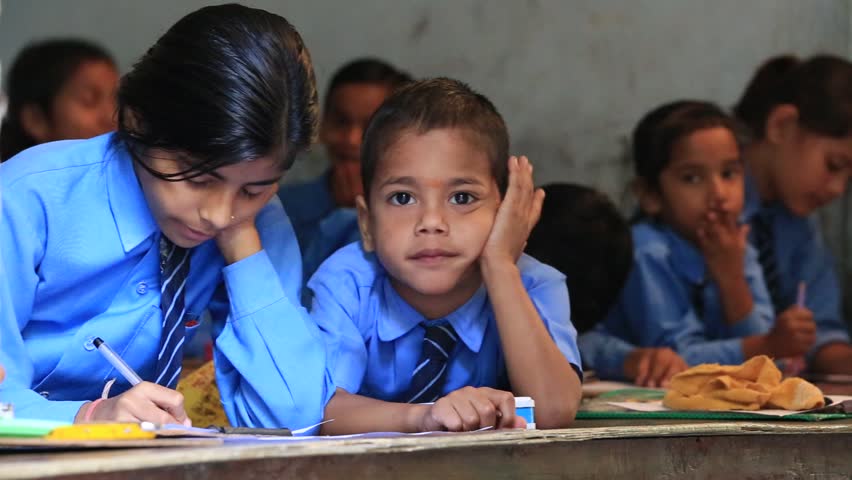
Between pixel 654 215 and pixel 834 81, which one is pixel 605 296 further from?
pixel 834 81

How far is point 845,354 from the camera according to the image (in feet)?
10.8

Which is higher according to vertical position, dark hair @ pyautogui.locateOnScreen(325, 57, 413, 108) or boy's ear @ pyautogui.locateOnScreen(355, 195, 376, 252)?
dark hair @ pyautogui.locateOnScreen(325, 57, 413, 108)

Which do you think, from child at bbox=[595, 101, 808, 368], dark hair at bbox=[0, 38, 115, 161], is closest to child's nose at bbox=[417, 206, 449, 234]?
child at bbox=[595, 101, 808, 368]

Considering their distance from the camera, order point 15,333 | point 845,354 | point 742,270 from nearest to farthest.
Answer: point 15,333 → point 742,270 → point 845,354

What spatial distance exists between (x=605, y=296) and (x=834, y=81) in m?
1.26

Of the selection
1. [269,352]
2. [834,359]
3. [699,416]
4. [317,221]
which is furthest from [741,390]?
[317,221]

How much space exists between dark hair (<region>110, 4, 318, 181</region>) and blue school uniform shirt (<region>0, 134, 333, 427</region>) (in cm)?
9

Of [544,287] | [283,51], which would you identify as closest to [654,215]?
[544,287]

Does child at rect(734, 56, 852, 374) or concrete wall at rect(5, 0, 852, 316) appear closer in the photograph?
concrete wall at rect(5, 0, 852, 316)

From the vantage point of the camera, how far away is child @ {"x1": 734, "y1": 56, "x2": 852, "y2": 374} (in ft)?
11.3

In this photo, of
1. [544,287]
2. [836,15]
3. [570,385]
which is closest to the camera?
[570,385]

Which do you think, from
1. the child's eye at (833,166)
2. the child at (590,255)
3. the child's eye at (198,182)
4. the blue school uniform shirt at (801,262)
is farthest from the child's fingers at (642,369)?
the child's eye at (198,182)

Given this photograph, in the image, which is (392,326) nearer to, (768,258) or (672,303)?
(672,303)

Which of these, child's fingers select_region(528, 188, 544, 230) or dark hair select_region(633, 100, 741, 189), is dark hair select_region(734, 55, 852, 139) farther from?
child's fingers select_region(528, 188, 544, 230)
